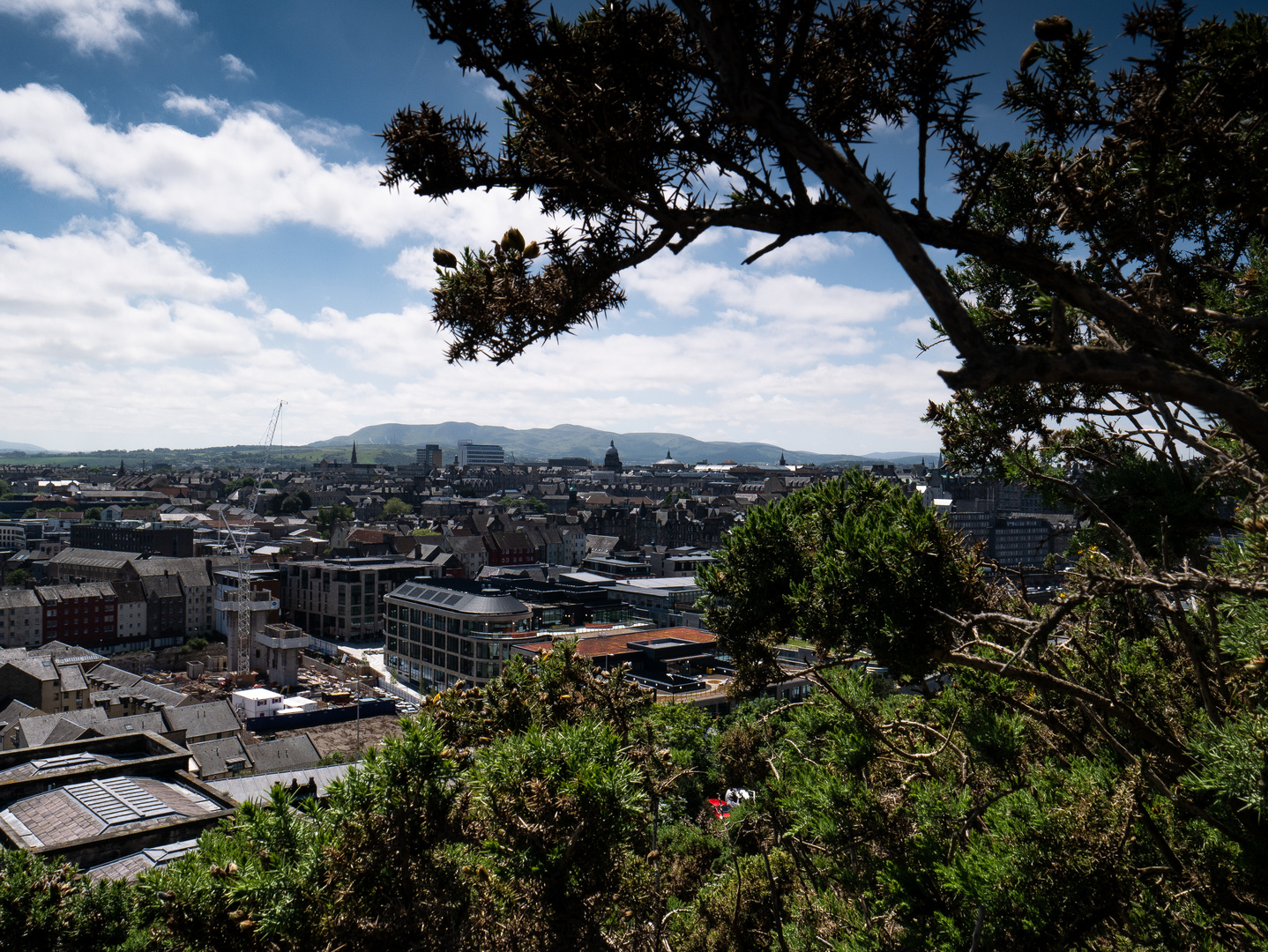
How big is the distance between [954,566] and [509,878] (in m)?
3.41

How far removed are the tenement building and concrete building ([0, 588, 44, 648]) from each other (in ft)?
110

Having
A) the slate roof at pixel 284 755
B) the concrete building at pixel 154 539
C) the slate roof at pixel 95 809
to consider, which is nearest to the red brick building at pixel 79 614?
the concrete building at pixel 154 539

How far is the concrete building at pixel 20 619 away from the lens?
6038 cm

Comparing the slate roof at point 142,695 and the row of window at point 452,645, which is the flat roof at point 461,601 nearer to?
the row of window at point 452,645

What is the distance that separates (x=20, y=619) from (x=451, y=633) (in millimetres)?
42416

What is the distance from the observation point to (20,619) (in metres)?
61.5

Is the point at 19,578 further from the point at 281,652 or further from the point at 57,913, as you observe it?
the point at 57,913

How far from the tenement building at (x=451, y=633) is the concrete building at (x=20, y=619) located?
3360 centimetres

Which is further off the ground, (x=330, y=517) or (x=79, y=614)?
(x=330, y=517)

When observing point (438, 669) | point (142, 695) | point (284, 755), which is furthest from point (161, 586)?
point (284, 755)

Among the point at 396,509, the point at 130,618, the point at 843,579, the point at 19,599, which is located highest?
the point at 843,579

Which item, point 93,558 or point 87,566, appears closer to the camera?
point 87,566

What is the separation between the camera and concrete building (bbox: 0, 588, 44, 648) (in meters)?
60.4

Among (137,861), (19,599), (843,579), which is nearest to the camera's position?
(843,579)
